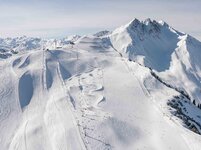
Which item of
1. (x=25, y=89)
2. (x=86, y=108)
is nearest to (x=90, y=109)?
(x=86, y=108)

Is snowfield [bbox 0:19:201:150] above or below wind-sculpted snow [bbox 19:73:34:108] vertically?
above

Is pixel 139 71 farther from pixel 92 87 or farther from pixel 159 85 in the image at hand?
pixel 92 87

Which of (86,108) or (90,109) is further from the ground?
(90,109)

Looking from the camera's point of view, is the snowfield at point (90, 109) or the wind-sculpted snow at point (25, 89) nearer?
the snowfield at point (90, 109)

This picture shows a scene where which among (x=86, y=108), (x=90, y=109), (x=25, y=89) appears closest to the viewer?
(x=90, y=109)

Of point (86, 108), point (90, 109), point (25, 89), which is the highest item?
point (90, 109)

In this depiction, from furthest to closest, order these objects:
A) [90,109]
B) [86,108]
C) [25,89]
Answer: [25,89], [86,108], [90,109]

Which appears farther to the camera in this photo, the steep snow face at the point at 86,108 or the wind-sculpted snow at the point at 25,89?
the wind-sculpted snow at the point at 25,89

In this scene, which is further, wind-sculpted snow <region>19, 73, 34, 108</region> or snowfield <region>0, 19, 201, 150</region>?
wind-sculpted snow <region>19, 73, 34, 108</region>

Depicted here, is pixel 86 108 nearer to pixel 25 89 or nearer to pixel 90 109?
pixel 90 109

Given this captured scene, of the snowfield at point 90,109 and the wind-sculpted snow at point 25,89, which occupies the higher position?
the snowfield at point 90,109

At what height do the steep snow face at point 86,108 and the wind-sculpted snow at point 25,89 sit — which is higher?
the steep snow face at point 86,108
